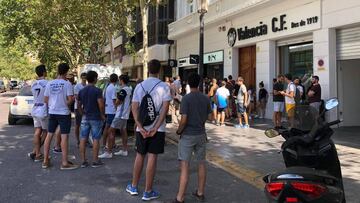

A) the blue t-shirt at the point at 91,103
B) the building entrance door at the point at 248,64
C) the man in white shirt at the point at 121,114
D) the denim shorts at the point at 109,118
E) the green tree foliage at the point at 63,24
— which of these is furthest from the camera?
the green tree foliage at the point at 63,24

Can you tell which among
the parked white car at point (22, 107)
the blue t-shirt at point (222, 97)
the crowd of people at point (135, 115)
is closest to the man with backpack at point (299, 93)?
the crowd of people at point (135, 115)

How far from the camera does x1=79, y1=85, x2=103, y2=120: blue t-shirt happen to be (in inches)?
352

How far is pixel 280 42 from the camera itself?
18.6 metres

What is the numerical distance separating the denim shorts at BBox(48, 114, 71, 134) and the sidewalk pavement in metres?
2.95

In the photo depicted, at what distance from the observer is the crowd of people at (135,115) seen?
6504mm

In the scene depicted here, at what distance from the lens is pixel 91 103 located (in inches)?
352

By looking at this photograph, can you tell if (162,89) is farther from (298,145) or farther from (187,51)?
(187,51)

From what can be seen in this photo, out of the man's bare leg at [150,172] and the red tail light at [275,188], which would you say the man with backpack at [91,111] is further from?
the red tail light at [275,188]

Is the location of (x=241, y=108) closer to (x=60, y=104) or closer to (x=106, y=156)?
(x=106, y=156)

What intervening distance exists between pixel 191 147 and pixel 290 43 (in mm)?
12467

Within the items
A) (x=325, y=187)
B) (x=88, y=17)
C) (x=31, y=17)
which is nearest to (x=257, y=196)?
(x=325, y=187)

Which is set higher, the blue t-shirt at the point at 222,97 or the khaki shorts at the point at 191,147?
the blue t-shirt at the point at 222,97

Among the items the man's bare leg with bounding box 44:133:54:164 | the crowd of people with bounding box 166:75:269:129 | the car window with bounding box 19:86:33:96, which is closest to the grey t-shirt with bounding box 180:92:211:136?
the man's bare leg with bounding box 44:133:54:164

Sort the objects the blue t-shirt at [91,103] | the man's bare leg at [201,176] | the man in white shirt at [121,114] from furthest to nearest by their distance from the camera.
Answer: the man in white shirt at [121,114]
the blue t-shirt at [91,103]
the man's bare leg at [201,176]
